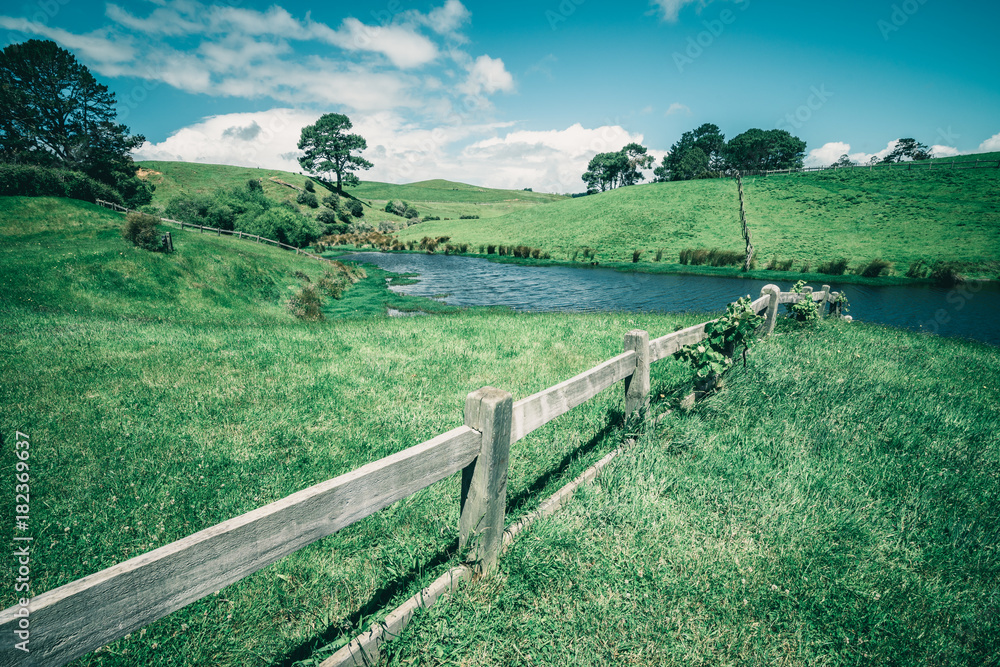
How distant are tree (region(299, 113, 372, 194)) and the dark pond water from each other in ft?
244

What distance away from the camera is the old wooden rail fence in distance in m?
1.36

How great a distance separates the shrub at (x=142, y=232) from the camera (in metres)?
21.0

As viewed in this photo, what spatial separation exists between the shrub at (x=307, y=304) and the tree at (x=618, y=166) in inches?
4286

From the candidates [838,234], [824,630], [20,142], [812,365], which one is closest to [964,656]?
[824,630]

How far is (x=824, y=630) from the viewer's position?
2973 mm

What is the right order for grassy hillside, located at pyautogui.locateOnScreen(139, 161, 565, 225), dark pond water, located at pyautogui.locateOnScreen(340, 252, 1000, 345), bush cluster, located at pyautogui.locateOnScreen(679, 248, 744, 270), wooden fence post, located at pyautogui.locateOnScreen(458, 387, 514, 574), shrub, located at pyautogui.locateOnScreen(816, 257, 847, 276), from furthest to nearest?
grassy hillside, located at pyautogui.locateOnScreen(139, 161, 565, 225), bush cluster, located at pyautogui.locateOnScreen(679, 248, 744, 270), shrub, located at pyautogui.locateOnScreen(816, 257, 847, 276), dark pond water, located at pyautogui.locateOnScreen(340, 252, 1000, 345), wooden fence post, located at pyautogui.locateOnScreen(458, 387, 514, 574)

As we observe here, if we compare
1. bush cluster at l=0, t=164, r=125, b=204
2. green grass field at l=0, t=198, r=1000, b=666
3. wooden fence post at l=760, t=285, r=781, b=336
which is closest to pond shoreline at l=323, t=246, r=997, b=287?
green grass field at l=0, t=198, r=1000, b=666

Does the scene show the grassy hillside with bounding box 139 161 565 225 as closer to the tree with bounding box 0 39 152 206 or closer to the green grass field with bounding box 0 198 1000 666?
the tree with bounding box 0 39 152 206

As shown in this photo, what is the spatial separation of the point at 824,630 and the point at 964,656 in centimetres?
84

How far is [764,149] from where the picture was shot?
375 feet

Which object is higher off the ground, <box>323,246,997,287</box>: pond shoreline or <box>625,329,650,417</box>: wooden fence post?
<box>323,246,997,287</box>: pond shoreline

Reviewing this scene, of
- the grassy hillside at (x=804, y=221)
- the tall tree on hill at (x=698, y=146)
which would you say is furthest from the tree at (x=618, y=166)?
the grassy hillside at (x=804, y=221)

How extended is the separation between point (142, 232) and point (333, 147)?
8683 cm

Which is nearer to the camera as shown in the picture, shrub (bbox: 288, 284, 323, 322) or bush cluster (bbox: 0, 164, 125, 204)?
shrub (bbox: 288, 284, 323, 322)
